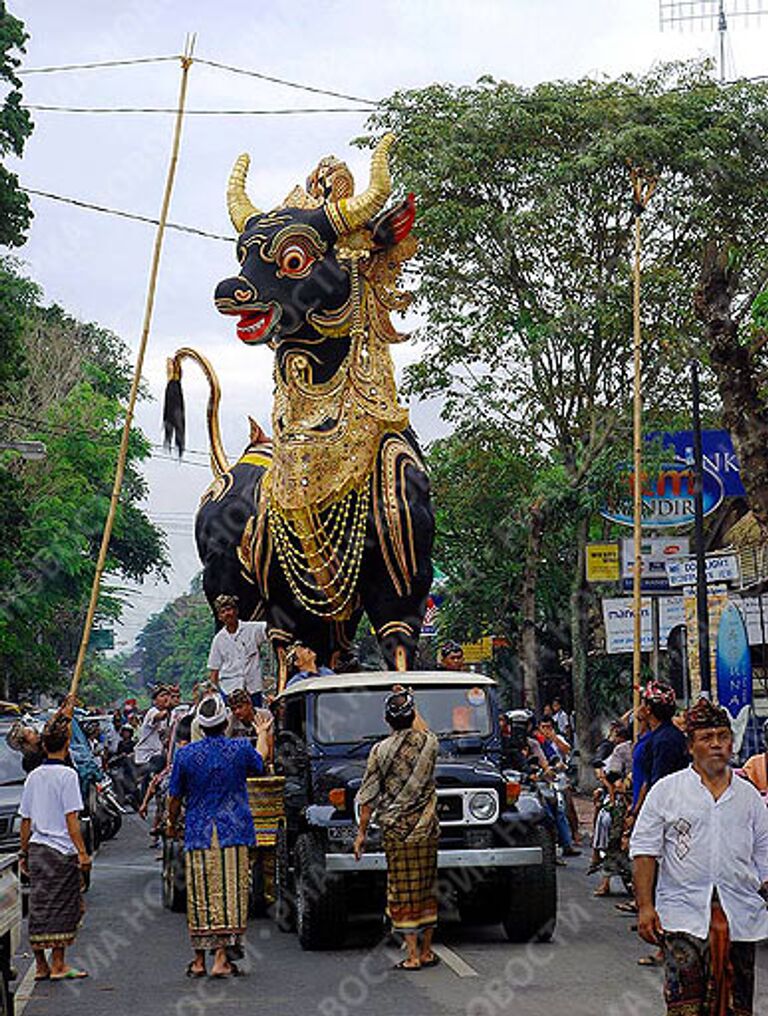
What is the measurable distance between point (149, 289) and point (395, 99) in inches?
436

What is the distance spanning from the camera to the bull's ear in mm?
14859

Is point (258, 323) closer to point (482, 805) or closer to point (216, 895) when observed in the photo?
point (482, 805)

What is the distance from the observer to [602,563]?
25750mm

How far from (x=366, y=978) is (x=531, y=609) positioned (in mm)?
16859

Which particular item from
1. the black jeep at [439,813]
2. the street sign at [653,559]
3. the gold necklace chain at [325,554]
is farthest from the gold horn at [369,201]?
the street sign at [653,559]

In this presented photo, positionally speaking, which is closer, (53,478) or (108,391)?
(53,478)

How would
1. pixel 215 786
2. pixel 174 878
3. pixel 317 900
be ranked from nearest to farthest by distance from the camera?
pixel 215 786 → pixel 317 900 → pixel 174 878

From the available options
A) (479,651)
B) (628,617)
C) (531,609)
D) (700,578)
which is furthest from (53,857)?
(479,651)

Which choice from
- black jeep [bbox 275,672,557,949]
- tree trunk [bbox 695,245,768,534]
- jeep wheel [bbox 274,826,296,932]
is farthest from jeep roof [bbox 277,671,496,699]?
tree trunk [bbox 695,245,768,534]

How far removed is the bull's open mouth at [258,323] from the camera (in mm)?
14758

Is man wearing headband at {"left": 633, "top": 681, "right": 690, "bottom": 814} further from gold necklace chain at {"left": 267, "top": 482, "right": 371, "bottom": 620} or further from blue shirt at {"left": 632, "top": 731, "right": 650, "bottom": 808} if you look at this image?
gold necklace chain at {"left": 267, "top": 482, "right": 371, "bottom": 620}

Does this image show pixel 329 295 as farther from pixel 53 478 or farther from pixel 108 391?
pixel 108 391

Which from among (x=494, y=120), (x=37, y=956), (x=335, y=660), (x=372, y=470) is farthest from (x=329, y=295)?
(x=494, y=120)

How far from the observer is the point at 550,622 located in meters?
36.4
